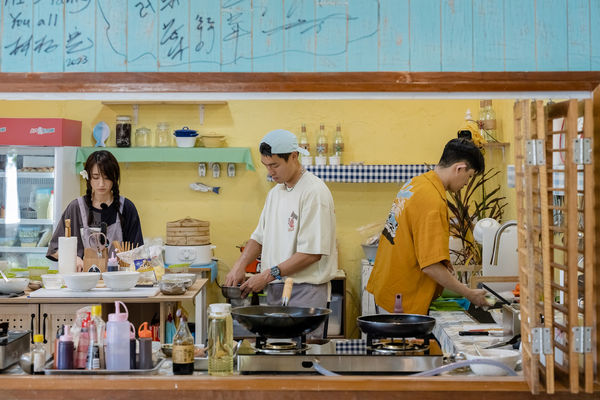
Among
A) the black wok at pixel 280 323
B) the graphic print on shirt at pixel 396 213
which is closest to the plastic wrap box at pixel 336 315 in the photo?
the graphic print on shirt at pixel 396 213

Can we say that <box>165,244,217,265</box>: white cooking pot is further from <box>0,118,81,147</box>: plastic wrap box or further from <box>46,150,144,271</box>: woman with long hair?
<box>46,150,144,271</box>: woman with long hair

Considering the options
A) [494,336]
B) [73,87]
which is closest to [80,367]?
[73,87]

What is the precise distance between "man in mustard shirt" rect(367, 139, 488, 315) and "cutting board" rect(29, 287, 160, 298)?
1528mm

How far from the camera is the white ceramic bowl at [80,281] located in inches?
175

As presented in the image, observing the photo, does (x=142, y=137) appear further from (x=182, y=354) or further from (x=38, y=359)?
(x=182, y=354)

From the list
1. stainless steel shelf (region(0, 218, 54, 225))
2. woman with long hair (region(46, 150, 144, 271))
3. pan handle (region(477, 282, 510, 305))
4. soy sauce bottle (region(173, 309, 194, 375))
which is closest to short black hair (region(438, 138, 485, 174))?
pan handle (region(477, 282, 510, 305))

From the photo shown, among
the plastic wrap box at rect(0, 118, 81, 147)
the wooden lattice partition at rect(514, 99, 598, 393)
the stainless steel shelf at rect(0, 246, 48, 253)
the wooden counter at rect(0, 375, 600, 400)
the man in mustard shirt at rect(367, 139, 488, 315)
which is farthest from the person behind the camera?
the stainless steel shelf at rect(0, 246, 48, 253)

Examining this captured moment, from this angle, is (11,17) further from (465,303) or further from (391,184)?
(391,184)

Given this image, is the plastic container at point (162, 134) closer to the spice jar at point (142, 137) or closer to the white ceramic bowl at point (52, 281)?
the spice jar at point (142, 137)

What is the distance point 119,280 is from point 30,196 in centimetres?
280

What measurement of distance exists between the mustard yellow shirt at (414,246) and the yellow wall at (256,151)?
3.45 m

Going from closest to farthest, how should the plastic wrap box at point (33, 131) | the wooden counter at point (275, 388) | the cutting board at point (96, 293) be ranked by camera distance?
the wooden counter at point (275, 388) < the cutting board at point (96, 293) < the plastic wrap box at point (33, 131)

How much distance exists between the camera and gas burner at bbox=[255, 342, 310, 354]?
273 cm

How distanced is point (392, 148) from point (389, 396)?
16.3 feet
